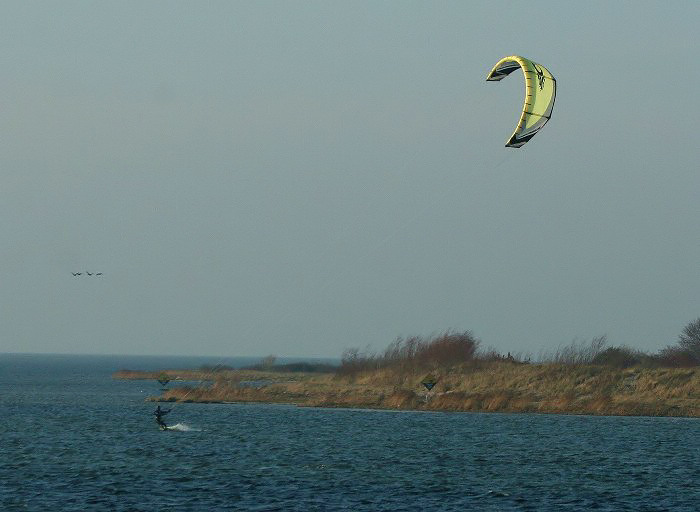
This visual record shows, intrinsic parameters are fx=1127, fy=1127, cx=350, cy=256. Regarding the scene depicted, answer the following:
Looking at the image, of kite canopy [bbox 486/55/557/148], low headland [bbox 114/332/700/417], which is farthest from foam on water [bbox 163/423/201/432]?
kite canopy [bbox 486/55/557/148]

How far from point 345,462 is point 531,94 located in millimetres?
17344

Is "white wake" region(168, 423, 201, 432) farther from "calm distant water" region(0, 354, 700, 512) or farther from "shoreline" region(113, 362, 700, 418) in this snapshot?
"shoreline" region(113, 362, 700, 418)

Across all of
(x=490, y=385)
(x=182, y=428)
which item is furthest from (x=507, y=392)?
(x=182, y=428)

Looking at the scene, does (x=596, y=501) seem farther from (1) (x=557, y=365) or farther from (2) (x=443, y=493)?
(1) (x=557, y=365)

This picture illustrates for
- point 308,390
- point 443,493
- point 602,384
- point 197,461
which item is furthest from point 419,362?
point 443,493

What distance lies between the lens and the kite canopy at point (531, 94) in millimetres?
39344

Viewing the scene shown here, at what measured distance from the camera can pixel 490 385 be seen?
80438 mm

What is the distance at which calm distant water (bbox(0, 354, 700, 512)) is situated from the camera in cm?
3653

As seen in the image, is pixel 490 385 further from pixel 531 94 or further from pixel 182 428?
pixel 531 94

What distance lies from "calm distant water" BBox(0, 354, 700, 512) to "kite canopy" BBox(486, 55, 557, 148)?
1246 cm

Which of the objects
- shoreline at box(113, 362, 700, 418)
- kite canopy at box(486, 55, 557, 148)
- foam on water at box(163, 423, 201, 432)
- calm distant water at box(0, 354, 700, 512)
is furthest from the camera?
shoreline at box(113, 362, 700, 418)

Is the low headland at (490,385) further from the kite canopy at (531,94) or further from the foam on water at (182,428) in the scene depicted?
the kite canopy at (531,94)

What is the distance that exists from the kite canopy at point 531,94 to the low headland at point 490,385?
35144 millimetres

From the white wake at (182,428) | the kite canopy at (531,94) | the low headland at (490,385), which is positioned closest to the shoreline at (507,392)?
the low headland at (490,385)
